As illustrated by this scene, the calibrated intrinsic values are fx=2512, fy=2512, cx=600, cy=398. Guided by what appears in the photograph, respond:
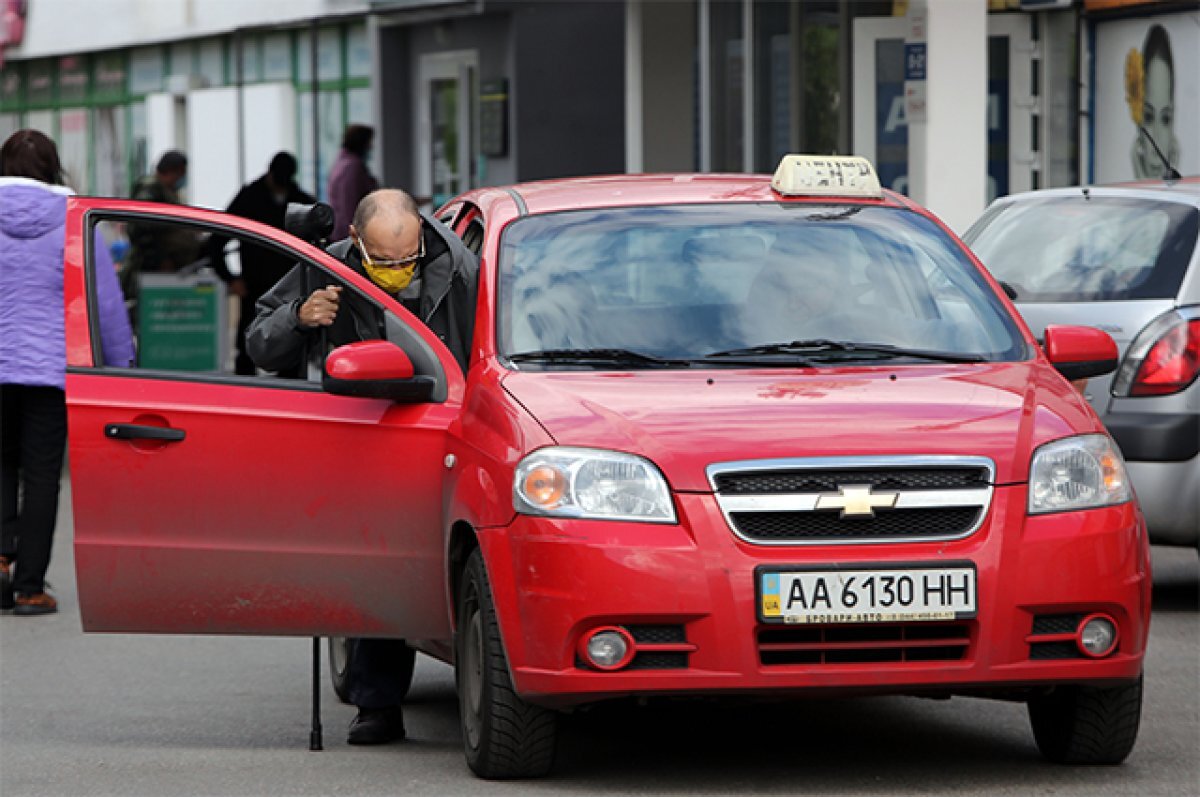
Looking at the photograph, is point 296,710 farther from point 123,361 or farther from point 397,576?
point 123,361

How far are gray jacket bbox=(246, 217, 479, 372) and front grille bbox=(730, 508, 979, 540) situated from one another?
147 centimetres

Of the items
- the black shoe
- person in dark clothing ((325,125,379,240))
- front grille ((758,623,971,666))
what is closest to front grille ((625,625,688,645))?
front grille ((758,623,971,666))

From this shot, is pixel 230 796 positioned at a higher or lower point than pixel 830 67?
lower

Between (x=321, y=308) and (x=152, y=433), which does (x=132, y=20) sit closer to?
(x=321, y=308)

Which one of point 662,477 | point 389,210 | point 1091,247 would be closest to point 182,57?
point 1091,247

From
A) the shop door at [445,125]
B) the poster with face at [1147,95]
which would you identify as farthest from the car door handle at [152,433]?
the shop door at [445,125]

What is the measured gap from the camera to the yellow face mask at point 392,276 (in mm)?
7324

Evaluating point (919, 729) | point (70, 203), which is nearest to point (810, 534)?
point (919, 729)

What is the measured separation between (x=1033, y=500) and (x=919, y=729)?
1.48 m

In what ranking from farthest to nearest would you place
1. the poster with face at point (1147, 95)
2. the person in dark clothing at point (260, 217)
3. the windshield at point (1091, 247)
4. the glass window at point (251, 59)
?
the glass window at point (251, 59) < the person in dark clothing at point (260, 217) < the poster with face at point (1147, 95) < the windshield at point (1091, 247)

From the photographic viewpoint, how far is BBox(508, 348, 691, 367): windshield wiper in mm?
6742

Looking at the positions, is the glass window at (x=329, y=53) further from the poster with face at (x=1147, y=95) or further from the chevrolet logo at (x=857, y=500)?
the chevrolet logo at (x=857, y=500)

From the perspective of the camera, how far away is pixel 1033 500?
616 centimetres

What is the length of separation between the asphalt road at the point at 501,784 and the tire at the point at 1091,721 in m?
0.06
